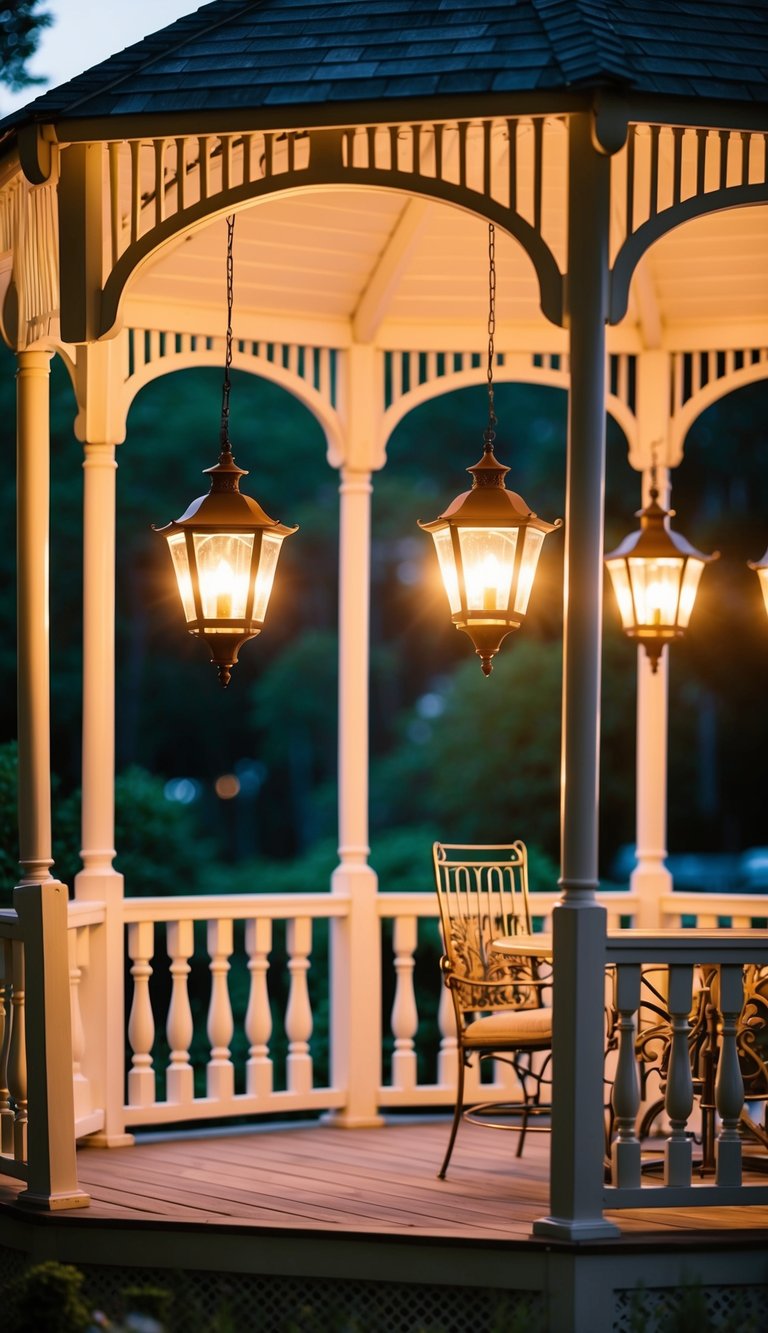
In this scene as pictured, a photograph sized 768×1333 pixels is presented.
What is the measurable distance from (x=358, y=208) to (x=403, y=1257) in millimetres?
4349

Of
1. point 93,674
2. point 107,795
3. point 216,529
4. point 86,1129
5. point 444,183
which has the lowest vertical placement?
point 86,1129

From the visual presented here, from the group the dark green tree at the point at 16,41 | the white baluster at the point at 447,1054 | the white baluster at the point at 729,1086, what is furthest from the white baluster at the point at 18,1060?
the dark green tree at the point at 16,41

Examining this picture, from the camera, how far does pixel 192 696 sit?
1908cm

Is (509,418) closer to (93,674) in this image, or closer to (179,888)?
(179,888)

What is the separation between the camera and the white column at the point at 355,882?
25.5ft

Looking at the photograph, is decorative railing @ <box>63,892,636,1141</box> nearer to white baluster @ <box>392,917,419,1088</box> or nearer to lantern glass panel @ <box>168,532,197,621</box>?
white baluster @ <box>392,917,419,1088</box>

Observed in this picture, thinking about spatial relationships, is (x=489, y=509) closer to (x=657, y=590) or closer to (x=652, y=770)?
(x=657, y=590)

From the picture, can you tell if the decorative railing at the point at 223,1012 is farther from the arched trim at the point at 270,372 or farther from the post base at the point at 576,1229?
the post base at the point at 576,1229

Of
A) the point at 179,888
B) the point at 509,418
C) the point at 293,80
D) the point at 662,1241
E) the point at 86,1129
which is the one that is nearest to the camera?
the point at 662,1241

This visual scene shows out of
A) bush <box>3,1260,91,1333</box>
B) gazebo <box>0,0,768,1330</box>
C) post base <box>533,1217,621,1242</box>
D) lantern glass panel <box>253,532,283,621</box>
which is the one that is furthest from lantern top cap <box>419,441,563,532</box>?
bush <box>3,1260,91,1333</box>

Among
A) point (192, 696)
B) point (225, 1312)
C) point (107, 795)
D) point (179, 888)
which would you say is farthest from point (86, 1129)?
→ point (192, 696)

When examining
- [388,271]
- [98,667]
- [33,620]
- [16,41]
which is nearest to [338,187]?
[33,620]

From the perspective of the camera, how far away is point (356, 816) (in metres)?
7.96

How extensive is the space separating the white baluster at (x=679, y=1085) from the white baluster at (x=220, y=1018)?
99.5 inches
